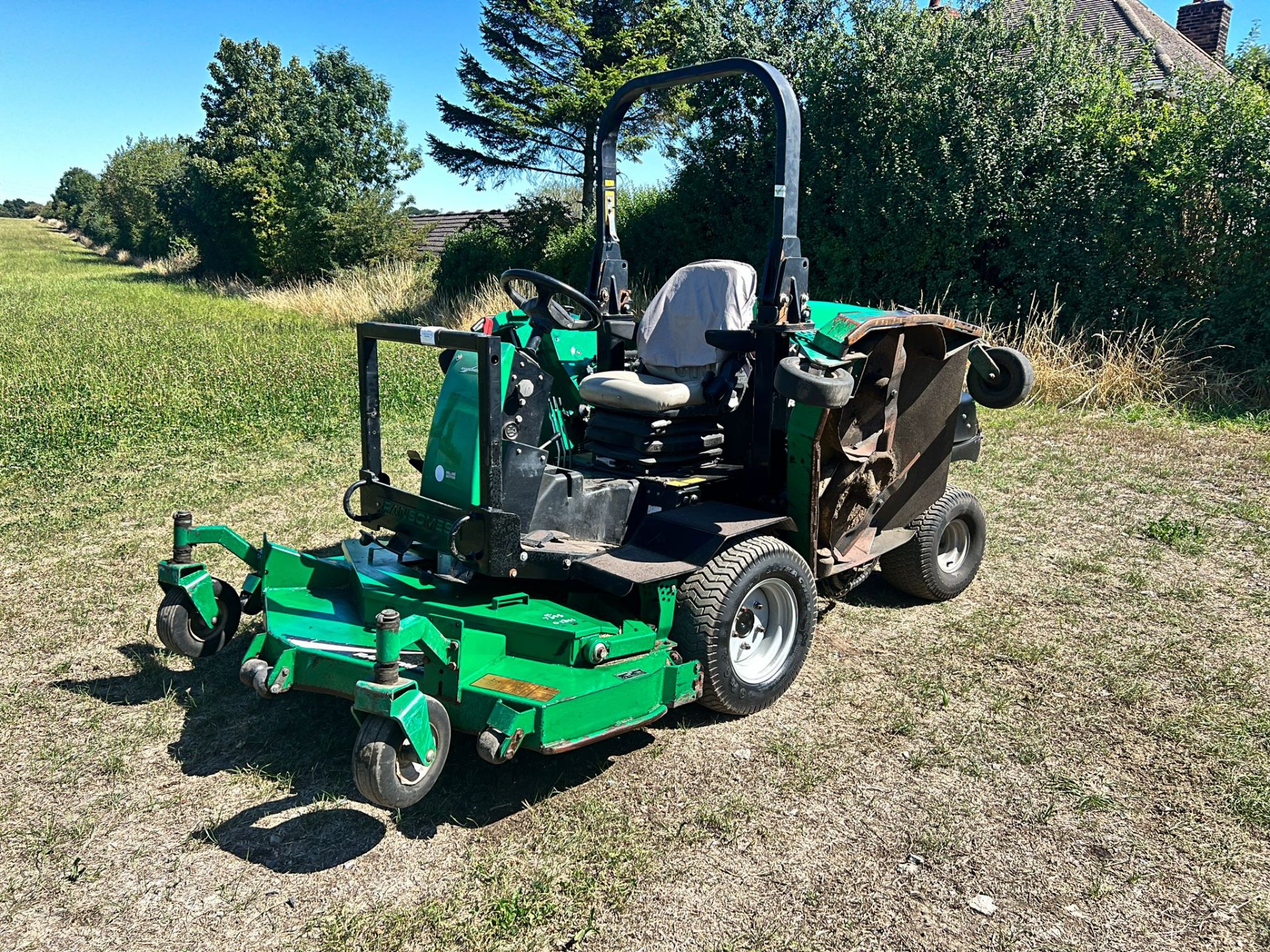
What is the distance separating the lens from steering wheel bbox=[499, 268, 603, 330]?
15.5 feet

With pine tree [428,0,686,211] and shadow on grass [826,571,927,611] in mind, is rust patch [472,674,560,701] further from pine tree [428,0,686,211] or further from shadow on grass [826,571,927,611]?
pine tree [428,0,686,211]

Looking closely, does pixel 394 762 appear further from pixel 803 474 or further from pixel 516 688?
pixel 803 474

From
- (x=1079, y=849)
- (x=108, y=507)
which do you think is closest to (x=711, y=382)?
(x=1079, y=849)

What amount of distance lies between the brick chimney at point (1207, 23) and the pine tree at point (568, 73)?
10.5 meters

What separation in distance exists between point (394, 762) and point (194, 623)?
178 cm

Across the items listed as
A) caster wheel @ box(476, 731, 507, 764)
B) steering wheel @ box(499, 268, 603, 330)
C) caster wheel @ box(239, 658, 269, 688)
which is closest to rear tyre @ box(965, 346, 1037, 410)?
steering wheel @ box(499, 268, 603, 330)

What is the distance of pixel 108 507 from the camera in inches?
280

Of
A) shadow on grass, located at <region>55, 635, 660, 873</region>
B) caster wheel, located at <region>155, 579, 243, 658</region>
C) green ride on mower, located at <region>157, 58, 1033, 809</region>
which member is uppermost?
green ride on mower, located at <region>157, 58, 1033, 809</region>

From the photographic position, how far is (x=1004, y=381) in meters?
5.59

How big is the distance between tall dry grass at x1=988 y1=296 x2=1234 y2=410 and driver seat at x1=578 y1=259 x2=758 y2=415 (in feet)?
21.3

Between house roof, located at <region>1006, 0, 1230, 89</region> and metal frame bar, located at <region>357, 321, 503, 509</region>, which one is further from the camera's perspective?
house roof, located at <region>1006, 0, 1230, 89</region>

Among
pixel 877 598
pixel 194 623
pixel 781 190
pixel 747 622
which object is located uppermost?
pixel 781 190

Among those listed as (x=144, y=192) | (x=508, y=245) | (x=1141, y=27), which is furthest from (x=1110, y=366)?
(x=144, y=192)

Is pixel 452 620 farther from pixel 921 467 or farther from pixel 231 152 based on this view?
pixel 231 152
